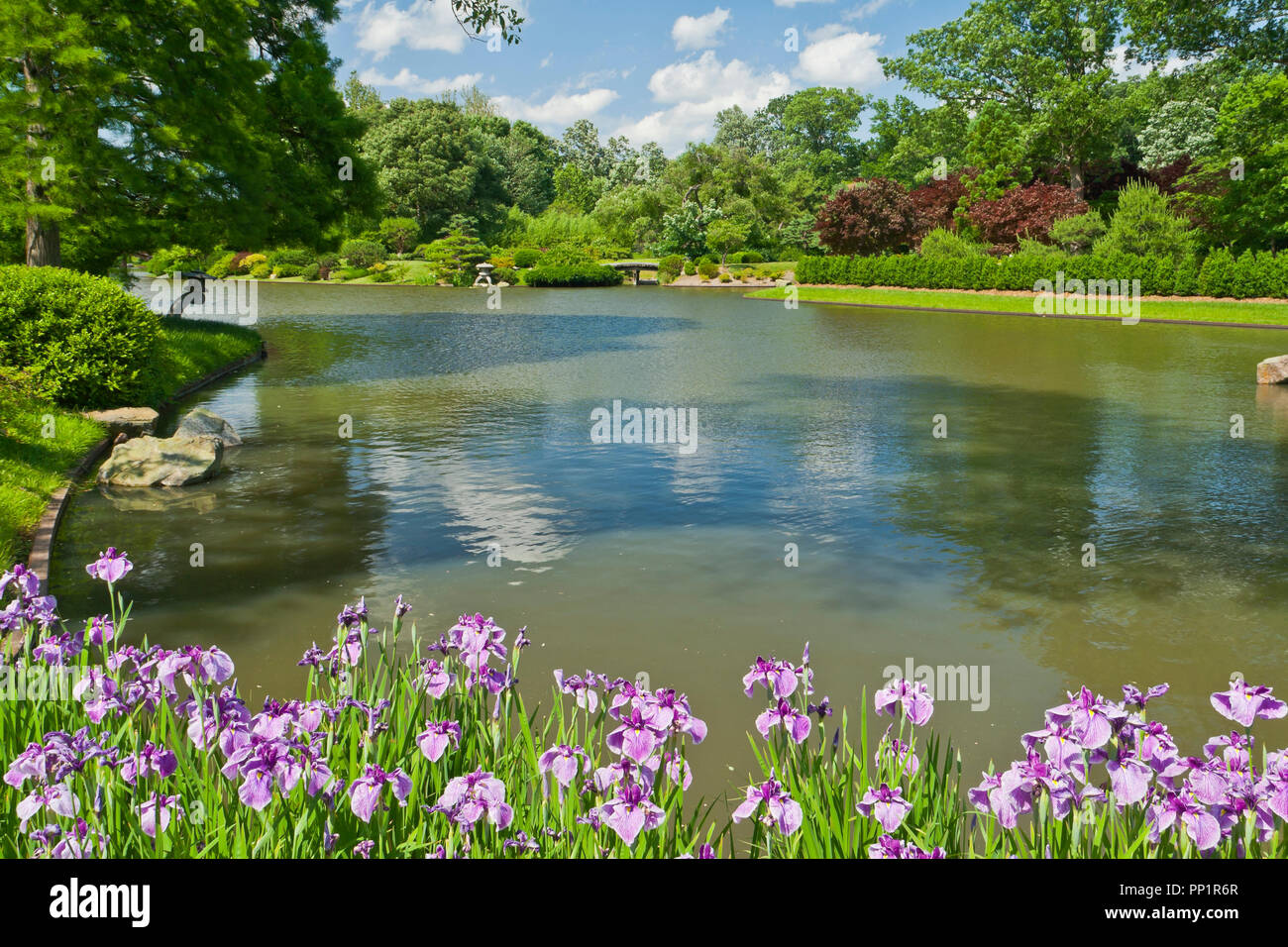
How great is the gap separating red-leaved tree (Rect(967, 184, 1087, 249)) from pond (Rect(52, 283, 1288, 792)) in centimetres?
2561

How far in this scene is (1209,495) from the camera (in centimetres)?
958

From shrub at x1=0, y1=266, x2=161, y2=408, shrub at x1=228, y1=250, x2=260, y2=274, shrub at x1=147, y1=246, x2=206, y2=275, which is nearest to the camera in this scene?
shrub at x1=0, y1=266, x2=161, y2=408

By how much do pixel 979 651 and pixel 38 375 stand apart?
11.8 metres

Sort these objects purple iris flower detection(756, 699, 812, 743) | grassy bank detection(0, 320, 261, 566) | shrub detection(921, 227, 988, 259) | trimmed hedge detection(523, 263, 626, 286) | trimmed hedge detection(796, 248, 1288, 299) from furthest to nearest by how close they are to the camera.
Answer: trimmed hedge detection(523, 263, 626, 286) < shrub detection(921, 227, 988, 259) < trimmed hedge detection(796, 248, 1288, 299) < grassy bank detection(0, 320, 261, 566) < purple iris flower detection(756, 699, 812, 743)

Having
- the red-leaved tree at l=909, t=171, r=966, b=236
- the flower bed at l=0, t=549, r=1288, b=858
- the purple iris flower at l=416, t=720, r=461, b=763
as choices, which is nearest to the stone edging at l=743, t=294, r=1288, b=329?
the red-leaved tree at l=909, t=171, r=966, b=236

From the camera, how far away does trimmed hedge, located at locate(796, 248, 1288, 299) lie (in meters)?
30.3

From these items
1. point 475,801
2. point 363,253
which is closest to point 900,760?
point 475,801

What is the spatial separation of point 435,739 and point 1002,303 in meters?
34.6

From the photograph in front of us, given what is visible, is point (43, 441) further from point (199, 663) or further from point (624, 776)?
point (624, 776)

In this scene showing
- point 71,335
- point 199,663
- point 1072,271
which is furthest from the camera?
point 1072,271

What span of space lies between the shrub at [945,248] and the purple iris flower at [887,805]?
134 feet

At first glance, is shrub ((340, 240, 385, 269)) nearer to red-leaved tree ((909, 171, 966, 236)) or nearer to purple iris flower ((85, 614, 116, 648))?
red-leaved tree ((909, 171, 966, 236))

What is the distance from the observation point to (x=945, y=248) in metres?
41.4
